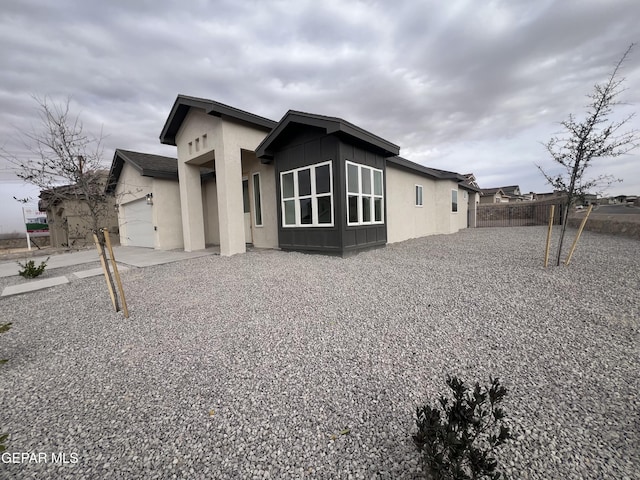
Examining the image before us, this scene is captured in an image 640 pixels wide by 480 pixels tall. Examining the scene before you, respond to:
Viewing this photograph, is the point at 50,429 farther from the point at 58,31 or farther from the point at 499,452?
the point at 58,31

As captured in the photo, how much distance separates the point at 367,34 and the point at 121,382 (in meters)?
10.2

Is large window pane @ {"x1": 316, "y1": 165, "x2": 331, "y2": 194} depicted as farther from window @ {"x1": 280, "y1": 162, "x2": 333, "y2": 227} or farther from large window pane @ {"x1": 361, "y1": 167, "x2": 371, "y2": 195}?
large window pane @ {"x1": 361, "y1": 167, "x2": 371, "y2": 195}

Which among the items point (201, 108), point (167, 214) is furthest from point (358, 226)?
point (167, 214)

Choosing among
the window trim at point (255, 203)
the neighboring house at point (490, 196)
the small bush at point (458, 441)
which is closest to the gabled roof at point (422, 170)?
the window trim at point (255, 203)

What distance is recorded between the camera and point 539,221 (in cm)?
1855

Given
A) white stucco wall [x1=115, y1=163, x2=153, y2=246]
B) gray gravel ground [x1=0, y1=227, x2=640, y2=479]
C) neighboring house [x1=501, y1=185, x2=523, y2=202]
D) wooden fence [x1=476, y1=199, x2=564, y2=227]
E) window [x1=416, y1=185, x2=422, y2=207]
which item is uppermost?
neighboring house [x1=501, y1=185, x2=523, y2=202]

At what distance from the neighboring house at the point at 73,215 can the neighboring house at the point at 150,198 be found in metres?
1.00

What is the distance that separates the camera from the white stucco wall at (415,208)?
10141 mm

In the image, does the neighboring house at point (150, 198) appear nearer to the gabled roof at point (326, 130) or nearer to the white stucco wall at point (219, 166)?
the white stucco wall at point (219, 166)

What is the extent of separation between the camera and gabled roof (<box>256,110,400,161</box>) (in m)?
6.43

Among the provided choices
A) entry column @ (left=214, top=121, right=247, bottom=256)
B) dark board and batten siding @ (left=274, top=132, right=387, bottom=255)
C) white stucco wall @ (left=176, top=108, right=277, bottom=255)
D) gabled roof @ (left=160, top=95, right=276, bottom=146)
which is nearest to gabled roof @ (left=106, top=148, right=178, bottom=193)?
gabled roof @ (left=160, top=95, right=276, bottom=146)

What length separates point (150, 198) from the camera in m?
10.7

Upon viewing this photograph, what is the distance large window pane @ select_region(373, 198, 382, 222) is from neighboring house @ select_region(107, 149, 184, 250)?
27.9 feet

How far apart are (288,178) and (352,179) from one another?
2084 mm
